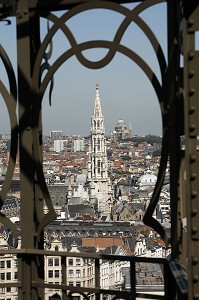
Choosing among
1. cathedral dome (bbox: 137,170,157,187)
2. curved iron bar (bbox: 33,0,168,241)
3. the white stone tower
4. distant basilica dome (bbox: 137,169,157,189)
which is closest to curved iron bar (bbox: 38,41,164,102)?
curved iron bar (bbox: 33,0,168,241)

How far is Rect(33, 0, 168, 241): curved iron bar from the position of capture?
7.12 feet

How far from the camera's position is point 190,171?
1.41 meters

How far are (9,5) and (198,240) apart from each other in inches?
50.4

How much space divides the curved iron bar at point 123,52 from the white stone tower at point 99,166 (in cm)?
4217

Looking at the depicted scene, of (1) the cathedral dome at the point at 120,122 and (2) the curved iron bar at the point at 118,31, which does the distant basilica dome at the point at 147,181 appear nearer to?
(1) the cathedral dome at the point at 120,122

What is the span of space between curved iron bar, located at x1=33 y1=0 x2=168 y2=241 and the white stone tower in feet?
138

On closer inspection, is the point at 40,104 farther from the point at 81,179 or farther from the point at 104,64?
the point at 81,179

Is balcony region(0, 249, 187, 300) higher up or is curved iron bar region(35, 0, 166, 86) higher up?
curved iron bar region(35, 0, 166, 86)

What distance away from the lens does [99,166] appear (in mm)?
51844

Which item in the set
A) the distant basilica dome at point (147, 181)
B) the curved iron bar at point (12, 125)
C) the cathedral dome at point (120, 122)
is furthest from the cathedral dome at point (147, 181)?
the curved iron bar at point (12, 125)

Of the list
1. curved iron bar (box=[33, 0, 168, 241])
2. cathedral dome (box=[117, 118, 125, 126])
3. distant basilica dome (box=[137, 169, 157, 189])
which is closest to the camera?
curved iron bar (box=[33, 0, 168, 241])

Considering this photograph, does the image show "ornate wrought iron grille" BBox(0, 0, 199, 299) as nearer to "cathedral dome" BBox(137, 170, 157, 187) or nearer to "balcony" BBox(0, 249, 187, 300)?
"balcony" BBox(0, 249, 187, 300)

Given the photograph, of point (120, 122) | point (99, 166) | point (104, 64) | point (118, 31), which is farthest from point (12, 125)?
point (120, 122)

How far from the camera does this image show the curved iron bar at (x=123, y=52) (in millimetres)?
2170
